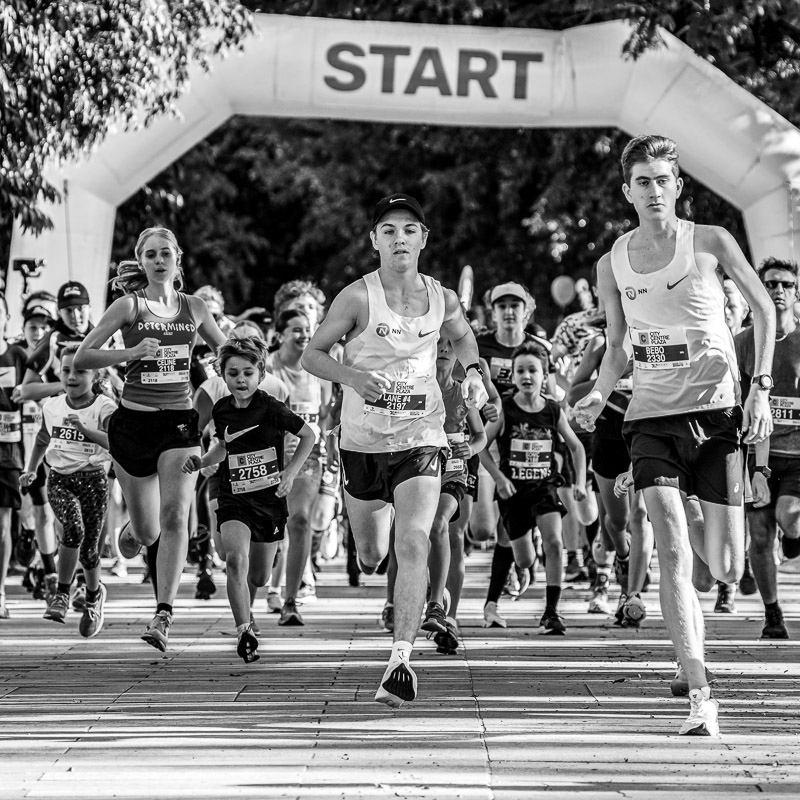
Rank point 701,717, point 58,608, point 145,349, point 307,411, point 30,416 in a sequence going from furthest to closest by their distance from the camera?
point 30,416 → point 307,411 → point 58,608 → point 145,349 → point 701,717

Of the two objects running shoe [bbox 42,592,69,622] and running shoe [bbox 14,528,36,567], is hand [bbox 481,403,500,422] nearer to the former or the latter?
running shoe [bbox 42,592,69,622]

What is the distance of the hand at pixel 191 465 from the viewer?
8.14m

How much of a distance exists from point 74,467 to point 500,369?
2744mm

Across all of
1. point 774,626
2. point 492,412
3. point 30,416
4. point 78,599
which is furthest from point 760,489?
point 30,416

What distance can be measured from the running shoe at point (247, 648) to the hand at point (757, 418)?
2.75 metres

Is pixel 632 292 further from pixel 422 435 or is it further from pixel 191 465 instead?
pixel 191 465

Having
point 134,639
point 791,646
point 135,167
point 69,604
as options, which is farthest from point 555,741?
point 135,167

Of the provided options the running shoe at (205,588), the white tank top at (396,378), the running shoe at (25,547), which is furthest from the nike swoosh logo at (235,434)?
the running shoe at (25,547)

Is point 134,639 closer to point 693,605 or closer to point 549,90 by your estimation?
point 693,605

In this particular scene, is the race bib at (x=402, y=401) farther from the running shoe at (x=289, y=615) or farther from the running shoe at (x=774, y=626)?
the running shoe at (x=289, y=615)

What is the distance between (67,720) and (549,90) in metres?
9.70

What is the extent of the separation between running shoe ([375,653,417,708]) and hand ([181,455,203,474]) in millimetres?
2485

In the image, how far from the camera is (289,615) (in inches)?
376

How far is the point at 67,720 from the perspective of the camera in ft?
19.2
